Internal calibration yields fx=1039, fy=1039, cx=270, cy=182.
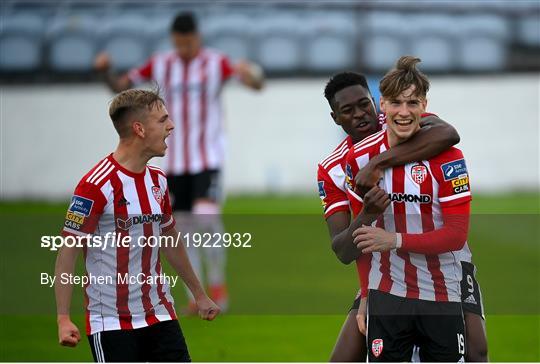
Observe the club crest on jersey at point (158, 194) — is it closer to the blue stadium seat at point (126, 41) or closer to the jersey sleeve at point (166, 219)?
the jersey sleeve at point (166, 219)

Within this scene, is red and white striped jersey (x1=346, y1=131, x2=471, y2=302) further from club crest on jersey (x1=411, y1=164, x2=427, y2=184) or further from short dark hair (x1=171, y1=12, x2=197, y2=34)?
short dark hair (x1=171, y1=12, x2=197, y2=34)

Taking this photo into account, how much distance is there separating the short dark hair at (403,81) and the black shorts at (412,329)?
26.7 inches

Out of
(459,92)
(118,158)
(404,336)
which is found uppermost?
(459,92)

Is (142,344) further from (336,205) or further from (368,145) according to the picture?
(368,145)

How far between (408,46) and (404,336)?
14.6 metres

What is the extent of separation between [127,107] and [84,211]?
0.42m

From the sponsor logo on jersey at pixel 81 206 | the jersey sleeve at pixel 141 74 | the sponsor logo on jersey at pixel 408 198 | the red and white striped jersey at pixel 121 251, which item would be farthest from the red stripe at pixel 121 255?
the jersey sleeve at pixel 141 74

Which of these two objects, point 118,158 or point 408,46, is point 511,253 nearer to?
point 118,158

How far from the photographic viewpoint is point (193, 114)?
7.68m

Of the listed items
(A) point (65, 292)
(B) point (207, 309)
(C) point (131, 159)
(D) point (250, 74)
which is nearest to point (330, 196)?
(B) point (207, 309)

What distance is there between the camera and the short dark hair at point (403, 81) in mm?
3391

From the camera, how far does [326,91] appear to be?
389cm

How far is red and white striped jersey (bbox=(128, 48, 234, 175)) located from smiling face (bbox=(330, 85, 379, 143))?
3.76 metres

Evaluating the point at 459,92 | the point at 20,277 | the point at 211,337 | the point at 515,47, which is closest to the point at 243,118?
the point at 459,92
